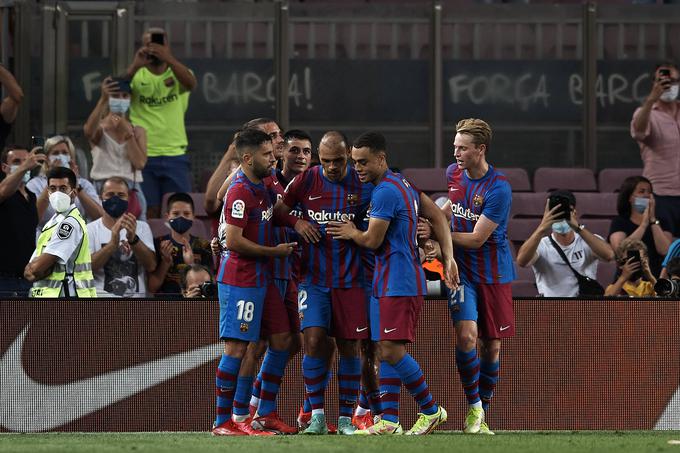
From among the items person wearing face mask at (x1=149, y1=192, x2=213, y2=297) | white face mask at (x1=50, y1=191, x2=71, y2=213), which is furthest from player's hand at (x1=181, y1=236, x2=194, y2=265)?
white face mask at (x1=50, y1=191, x2=71, y2=213)

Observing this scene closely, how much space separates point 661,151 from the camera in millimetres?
13203

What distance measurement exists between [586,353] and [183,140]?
499 cm

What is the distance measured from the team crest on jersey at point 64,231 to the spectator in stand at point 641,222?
15.2 ft

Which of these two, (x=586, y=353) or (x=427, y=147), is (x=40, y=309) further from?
(x=427, y=147)

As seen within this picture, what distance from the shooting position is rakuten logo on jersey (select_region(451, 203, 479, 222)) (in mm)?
9023

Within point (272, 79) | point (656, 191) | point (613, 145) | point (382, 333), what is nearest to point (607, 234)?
point (656, 191)

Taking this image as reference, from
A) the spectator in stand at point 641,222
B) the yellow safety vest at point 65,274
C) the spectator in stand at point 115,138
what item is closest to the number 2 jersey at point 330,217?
the yellow safety vest at point 65,274

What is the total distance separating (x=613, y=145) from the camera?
14.9m

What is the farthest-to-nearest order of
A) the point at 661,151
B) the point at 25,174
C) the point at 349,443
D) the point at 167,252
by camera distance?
the point at 661,151
the point at 25,174
the point at 167,252
the point at 349,443

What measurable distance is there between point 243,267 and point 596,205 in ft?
19.2

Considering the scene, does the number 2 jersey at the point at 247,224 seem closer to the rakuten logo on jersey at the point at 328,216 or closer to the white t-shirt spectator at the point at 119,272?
the rakuten logo on jersey at the point at 328,216

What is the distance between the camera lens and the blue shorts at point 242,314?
8.57 meters

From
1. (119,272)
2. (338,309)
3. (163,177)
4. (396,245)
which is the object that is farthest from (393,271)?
(163,177)

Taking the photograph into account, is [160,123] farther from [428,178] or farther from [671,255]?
[671,255]
